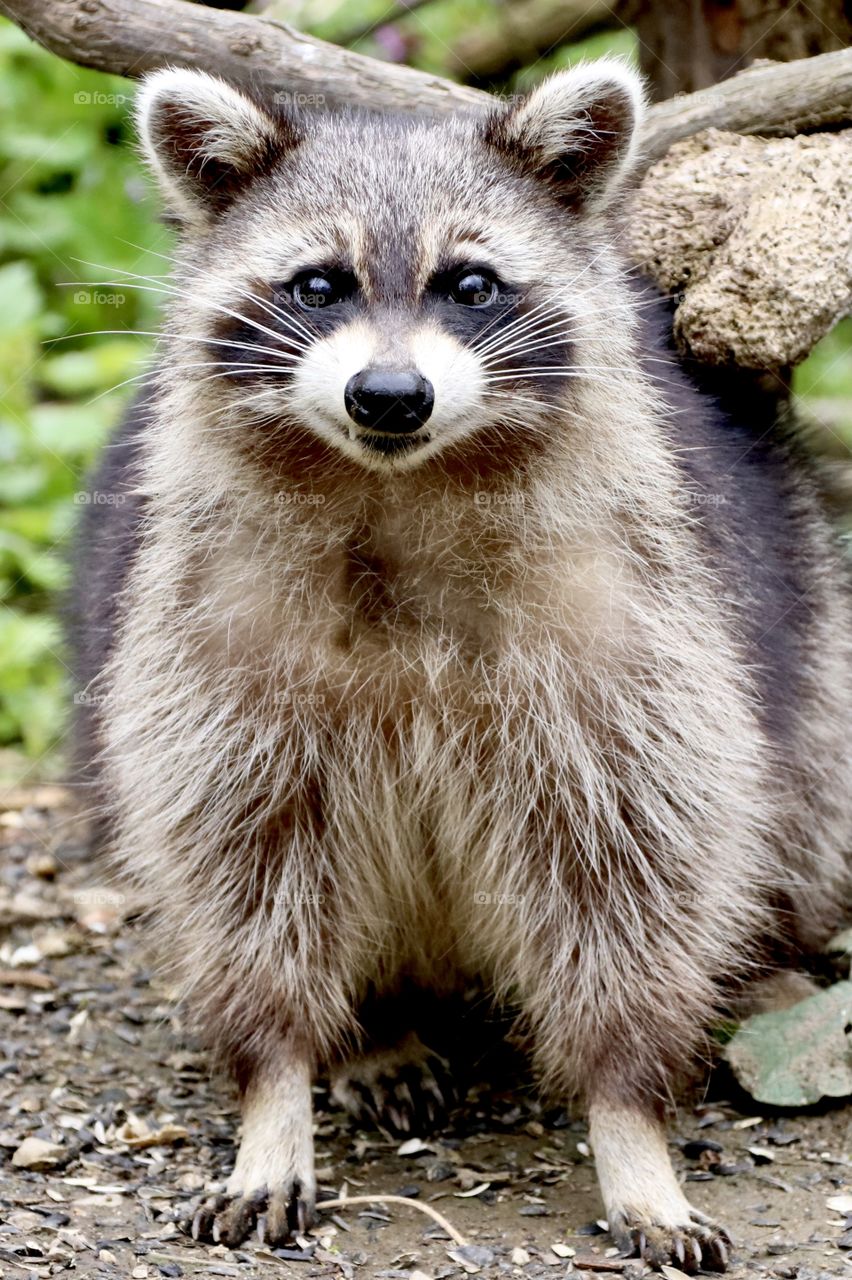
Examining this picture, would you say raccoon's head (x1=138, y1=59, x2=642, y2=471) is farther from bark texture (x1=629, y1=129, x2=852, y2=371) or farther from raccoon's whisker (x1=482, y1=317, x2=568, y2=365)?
bark texture (x1=629, y1=129, x2=852, y2=371)

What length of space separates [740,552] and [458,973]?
133cm

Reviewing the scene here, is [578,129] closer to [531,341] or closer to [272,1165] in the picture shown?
[531,341]

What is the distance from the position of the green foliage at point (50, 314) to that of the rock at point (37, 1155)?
2214 mm

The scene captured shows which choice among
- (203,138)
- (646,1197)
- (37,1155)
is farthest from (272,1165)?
(203,138)

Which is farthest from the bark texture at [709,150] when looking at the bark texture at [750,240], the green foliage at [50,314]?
the green foliage at [50,314]

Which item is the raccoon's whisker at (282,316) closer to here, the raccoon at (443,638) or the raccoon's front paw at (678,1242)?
the raccoon at (443,638)

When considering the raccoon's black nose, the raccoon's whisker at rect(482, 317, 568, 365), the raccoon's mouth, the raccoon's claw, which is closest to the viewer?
→ the raccoon's black nose

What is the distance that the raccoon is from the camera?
3.38m

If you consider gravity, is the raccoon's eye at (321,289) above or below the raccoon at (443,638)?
above

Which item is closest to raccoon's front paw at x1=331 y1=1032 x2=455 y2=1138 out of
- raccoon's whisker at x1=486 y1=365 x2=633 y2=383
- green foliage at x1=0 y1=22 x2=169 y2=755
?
raccoon's whisker at x1=486 y1=365 x2=633 y2=383

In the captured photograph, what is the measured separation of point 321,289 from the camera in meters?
3.31

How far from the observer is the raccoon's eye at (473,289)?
333cm

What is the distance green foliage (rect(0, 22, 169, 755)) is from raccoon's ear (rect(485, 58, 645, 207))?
2.74m

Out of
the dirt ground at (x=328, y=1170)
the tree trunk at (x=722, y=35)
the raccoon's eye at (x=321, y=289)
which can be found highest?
the tree trunk at (x=722, y=35)
